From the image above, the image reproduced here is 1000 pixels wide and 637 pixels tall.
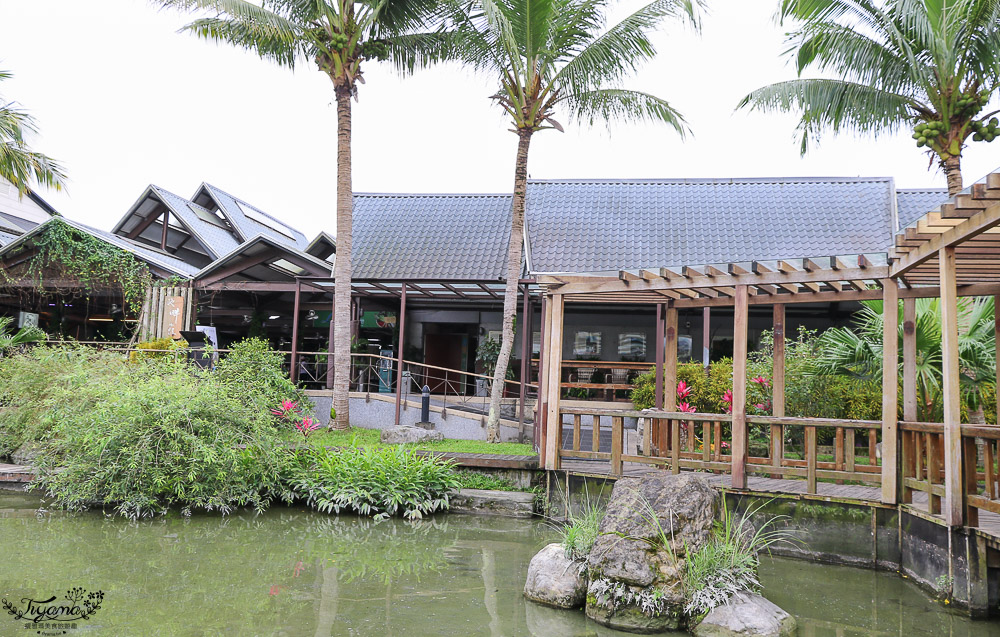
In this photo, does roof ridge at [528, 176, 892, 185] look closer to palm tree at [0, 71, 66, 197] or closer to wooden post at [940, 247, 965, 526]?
palm tree at [0, 71, 66, 197]

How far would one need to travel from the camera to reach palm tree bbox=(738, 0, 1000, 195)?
1011 cm

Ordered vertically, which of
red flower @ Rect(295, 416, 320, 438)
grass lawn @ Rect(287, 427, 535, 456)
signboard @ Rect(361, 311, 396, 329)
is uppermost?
signboard @ Rect(361, 311, 396, 329)

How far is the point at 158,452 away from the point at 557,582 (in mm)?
5706

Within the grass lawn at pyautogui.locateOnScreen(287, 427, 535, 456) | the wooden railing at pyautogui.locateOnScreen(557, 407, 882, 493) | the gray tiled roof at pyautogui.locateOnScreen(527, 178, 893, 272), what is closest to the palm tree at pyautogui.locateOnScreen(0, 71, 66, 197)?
the grass lawn at pyautogui.locateOnScreen(287, 427, 535, 456)

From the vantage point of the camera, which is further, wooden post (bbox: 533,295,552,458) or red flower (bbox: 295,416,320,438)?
red flower (bbox: 295,416,320,438)

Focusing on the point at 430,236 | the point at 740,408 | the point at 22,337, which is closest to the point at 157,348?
the point at 22,337

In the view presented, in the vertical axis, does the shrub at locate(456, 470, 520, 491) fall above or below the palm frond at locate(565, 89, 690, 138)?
below

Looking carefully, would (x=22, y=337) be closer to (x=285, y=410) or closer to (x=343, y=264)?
(x=343, y=264)

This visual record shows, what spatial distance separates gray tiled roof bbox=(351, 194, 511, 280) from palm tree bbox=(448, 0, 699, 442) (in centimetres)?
372

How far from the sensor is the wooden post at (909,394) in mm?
7266

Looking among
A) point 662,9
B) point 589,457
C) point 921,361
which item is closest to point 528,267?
point 662,9

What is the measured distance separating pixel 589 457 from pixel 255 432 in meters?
4.48

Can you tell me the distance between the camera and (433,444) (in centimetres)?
1233

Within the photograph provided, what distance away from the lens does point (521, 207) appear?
13.0m
